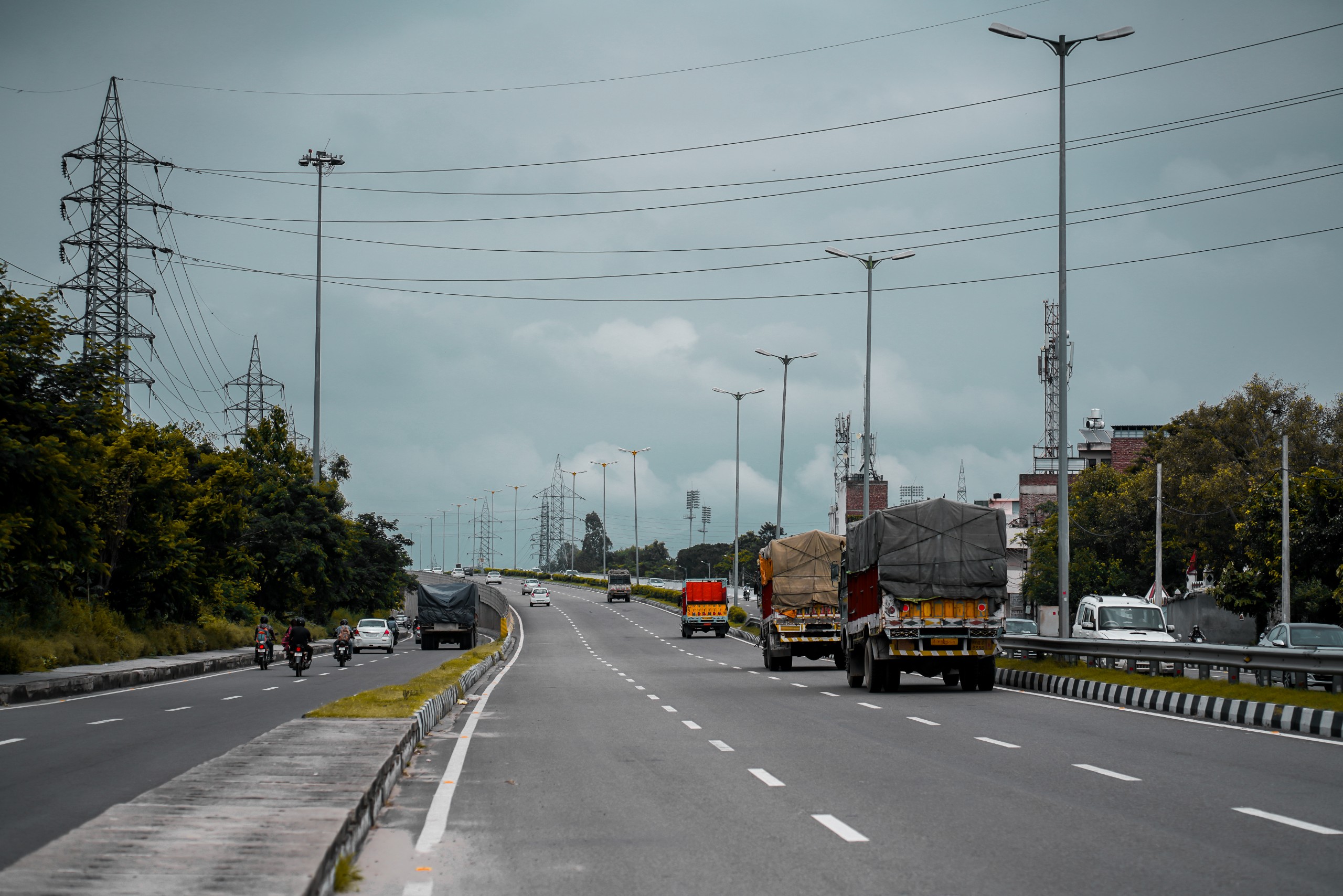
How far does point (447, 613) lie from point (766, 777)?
49953 millimetres

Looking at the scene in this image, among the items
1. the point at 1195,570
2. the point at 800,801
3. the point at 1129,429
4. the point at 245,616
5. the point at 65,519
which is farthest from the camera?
the point at 1129,429

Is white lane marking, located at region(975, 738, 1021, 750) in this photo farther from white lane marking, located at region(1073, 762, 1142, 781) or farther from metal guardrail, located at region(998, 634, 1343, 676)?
metal guardrail, located at region(998, 634, 1343, 676)

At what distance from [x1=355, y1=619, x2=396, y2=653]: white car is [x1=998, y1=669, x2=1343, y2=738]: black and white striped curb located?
1449 inches

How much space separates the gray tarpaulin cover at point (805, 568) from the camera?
36.3 m

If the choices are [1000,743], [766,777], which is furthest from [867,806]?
[1000,743]

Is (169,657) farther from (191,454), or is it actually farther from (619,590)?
(619,590)

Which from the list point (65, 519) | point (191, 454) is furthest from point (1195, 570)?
point (65, 519)

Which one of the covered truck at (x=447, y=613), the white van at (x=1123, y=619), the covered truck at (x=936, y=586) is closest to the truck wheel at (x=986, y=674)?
the covered truck at (x=936, y=586)

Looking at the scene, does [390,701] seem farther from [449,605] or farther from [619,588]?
[619,588]

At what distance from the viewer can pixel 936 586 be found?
24953mm

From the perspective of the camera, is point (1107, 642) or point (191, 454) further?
point (191, 454)

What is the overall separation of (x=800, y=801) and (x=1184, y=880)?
12.5ft

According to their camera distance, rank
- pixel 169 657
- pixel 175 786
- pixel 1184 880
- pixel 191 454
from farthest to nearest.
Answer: pixel 191 454, pixel 169 657, pixel 175 786, pixel 1184 880

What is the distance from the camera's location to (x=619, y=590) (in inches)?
4491
